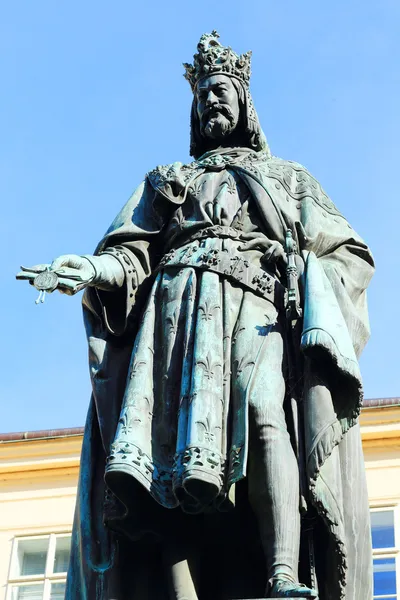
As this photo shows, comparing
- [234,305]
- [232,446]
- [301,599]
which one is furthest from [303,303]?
[301,599]

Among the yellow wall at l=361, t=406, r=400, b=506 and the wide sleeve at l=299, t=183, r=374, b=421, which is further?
the yellow wall at l=361, t=406, r=400, b=506

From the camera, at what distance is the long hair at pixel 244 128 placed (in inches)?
509

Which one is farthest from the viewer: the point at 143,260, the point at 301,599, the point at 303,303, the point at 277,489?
the point at 143,260

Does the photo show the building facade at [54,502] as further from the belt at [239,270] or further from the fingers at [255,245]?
the belt at [239,270]

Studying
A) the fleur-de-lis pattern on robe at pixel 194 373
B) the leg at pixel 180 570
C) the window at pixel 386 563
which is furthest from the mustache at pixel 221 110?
the window at pixel 386 563

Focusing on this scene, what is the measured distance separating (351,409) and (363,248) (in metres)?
1.64

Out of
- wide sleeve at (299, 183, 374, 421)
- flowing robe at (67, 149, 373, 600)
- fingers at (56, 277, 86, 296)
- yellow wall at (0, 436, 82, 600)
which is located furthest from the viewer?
yellow wall at (0, 436, 82, 600)

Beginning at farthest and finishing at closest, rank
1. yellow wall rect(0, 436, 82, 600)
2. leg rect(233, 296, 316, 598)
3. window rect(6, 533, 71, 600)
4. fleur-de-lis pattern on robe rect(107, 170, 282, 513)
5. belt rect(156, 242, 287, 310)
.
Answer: yellow wall rect(0, 436, 82, 600) < window rect(6, 533, 71, 600) < belt rect(156, 242, 287, 310) < fleur-de-lis pattern on robe rect(107, 170, 282, 513) < leg rect(233, 296, 316, 598)

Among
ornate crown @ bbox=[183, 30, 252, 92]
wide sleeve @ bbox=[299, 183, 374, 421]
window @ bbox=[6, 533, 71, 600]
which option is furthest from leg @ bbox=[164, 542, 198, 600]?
window @ bbox=[6, 533, 71, 600]

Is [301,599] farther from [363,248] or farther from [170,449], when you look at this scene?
[363,248]

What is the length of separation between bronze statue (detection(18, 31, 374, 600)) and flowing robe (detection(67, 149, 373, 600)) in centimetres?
1

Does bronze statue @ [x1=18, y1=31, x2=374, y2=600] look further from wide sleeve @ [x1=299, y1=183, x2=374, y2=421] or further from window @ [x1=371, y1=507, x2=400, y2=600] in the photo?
window @ [x1=371, y1=507, x2=400, y2=600]

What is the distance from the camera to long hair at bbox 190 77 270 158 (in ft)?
42.4

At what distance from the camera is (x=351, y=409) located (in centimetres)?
1097
